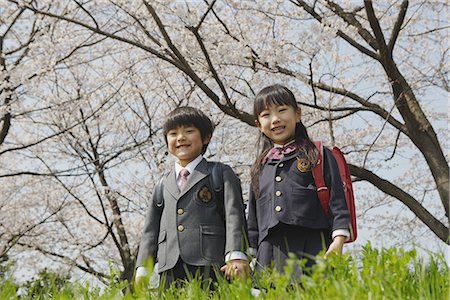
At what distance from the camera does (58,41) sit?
7570 mm

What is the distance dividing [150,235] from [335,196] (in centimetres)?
98

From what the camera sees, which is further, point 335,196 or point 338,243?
point 335,196

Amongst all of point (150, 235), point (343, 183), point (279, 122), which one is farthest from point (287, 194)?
point (150, 235)

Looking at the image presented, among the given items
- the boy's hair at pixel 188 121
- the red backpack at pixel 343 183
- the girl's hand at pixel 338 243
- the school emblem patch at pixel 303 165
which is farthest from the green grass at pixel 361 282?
the boy's hair at pixel 188 121

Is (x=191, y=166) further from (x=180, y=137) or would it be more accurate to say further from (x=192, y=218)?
(x=192, y=218)

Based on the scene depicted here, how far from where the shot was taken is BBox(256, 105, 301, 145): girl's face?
9.68 ft

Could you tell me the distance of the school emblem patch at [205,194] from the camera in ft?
9.87

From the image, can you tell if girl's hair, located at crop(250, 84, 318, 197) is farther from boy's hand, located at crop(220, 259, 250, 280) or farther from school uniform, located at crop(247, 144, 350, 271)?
boy's hand, located at crop(220, 259, 250, 280)

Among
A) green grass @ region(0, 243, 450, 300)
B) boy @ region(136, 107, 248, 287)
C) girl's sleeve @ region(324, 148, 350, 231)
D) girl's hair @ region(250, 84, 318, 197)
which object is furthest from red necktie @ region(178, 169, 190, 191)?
green grass @ region(0, 243, 450, 300)

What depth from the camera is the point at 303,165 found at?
286 centimetres

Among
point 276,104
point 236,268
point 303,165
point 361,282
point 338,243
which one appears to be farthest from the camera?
point 276,104

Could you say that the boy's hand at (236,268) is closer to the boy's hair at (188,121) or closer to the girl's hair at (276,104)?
the girl's hair at (276,104)

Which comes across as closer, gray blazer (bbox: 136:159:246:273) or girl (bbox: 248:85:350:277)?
girl (bbox: 248:85:350:277)

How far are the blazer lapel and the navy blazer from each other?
0.28 m
